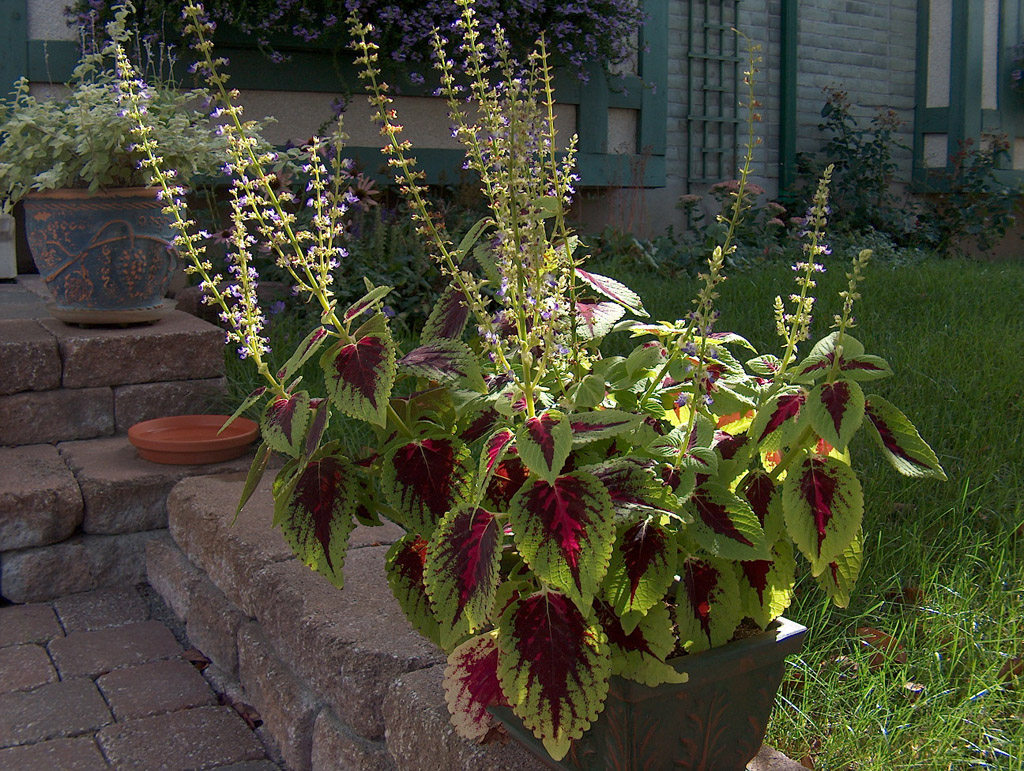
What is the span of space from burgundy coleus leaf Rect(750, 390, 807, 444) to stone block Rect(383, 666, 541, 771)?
50 cm

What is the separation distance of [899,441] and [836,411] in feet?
0.46

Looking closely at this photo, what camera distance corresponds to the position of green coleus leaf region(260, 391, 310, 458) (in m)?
1.21

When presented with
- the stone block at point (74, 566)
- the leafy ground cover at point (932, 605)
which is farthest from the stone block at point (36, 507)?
the leafy ground cover at point (932, 605)

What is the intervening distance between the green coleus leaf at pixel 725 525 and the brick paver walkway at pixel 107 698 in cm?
104

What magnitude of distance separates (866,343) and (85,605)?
2.51 meters

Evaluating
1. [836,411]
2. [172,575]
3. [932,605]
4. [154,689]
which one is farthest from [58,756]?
[932,605]

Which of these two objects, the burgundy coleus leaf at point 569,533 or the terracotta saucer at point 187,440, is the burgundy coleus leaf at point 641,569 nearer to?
the burgundy coleus leaf at point 569,533

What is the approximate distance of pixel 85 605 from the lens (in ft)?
7.89

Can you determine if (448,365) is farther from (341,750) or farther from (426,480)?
(341,750)

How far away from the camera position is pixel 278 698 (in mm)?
1786

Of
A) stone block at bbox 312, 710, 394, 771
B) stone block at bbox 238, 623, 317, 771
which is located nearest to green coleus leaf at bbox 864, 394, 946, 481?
stone block at bbox 312, 710, 394, 771

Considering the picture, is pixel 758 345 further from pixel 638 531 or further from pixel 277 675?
pixel 638 531

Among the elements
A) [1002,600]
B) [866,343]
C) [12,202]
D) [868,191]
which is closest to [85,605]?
[12,202]

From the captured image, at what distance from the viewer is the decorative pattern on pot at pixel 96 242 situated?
2916 mm
